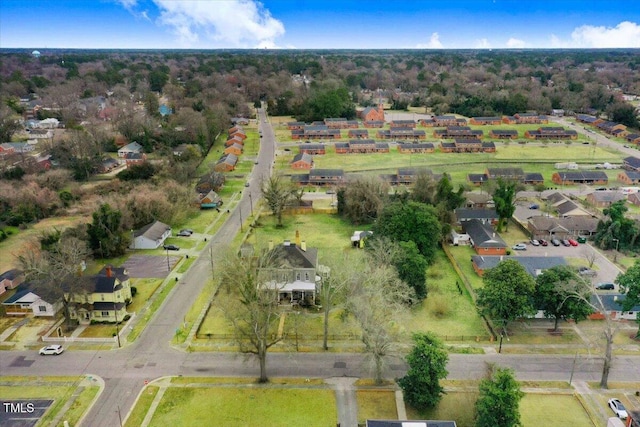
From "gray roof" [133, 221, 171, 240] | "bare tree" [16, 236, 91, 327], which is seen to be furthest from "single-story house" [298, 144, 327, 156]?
"bare tree" [16, 236, 91, 327]

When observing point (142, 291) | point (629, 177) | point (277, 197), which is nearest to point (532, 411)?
point (142, 291)

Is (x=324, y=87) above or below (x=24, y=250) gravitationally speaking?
above

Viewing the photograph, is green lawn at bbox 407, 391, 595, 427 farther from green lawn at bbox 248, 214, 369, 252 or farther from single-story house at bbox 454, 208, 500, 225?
single-story house at bbox 454, 208, 500, 225

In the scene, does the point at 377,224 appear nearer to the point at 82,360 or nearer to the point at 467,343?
the point at 467,343

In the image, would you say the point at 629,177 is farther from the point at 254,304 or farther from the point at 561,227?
the point at 254,304

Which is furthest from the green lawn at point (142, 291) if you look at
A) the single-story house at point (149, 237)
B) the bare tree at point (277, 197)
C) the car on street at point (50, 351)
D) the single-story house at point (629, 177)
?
the single-story house at point (629, 177)

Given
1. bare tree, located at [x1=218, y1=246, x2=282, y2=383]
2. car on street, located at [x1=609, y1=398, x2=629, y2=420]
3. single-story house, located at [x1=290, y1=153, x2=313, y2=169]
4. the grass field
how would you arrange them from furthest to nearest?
single-story house, located at [x1=290, y1=153, x2=313, y2=169], bare tree, located at [x1=218, y1=246, x2=282, y2=383], the grass field, car on street, located at [x1=609, y1=398, x2=629, y2=420]

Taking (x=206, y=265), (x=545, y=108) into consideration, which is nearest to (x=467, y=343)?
(x=206, y=265)
